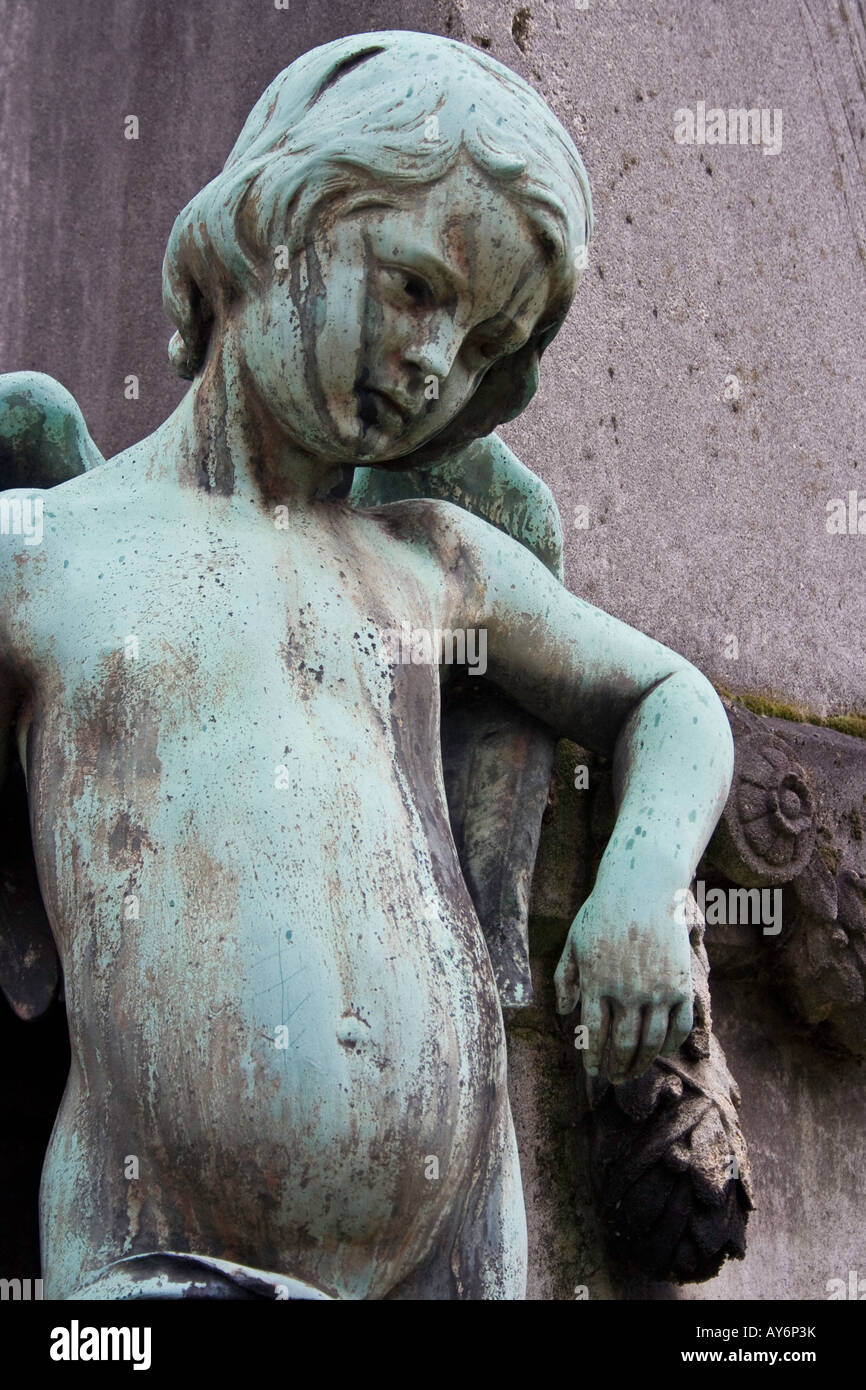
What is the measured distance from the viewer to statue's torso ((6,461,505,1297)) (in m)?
2.04

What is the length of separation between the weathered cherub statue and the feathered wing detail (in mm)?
28

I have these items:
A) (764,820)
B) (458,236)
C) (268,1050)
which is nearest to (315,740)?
(268,1050)

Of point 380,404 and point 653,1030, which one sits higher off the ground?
point 380,404

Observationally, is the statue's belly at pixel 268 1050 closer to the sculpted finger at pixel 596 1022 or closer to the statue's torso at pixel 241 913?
the statue's torso at pixel 241 913

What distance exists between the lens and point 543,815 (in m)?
2.69

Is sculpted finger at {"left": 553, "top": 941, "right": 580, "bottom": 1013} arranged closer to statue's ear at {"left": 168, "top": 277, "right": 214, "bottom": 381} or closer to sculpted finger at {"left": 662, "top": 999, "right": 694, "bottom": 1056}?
sculpted finger at {"left": 662, "top": 999, "right": 694, "bottom": 1056}

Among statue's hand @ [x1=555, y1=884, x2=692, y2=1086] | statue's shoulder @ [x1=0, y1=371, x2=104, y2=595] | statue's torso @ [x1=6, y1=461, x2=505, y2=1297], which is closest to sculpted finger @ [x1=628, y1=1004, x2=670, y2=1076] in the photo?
statue's hand @ [x1=555, y1=884, x2=692, y2=1086]

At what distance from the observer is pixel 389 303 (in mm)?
2209

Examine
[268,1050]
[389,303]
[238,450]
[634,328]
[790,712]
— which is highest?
[634,328]

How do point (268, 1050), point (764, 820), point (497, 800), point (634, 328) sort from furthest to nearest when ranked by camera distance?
point (634, 328) < point (764, 820) < point (497, 800) < point (268, 1050)

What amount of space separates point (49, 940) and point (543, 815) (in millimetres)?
681

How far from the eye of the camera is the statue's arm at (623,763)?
2225 millimetres

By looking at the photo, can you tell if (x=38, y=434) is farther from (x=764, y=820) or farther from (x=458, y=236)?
(x=764, y=820)

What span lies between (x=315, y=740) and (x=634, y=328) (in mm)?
1362
